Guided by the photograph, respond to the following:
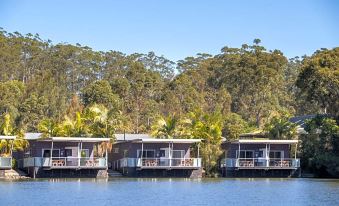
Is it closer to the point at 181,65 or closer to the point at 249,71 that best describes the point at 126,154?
the point at 249,71

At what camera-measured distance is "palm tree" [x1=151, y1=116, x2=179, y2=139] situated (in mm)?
51062

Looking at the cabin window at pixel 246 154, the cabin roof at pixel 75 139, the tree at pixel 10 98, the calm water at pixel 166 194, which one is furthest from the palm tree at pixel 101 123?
the tree at pixel 10 98

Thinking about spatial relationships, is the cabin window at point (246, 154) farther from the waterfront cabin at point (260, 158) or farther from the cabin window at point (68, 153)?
the cabin window at point (68, 153)

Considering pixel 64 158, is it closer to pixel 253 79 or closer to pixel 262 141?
pixel 262 141

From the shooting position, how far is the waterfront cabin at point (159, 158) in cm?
4844

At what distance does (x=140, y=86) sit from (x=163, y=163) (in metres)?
26.5

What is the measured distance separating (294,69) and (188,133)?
45644 millimetres

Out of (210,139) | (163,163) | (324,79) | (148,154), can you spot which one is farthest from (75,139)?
(324,79)

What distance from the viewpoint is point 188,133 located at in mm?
51250

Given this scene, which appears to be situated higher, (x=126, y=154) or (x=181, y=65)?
(x=181, y=65)

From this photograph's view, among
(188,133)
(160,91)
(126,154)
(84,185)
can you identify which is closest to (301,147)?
(188,133)

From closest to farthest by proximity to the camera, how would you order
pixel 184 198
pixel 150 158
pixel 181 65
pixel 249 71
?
pixel 184 198, pixel 150 158, pixel 249 71, pixel 181 65

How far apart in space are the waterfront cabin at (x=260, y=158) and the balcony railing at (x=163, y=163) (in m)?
3.18

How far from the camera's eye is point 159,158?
1925 inches
